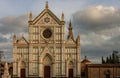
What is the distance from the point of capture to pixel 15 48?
6538 cm

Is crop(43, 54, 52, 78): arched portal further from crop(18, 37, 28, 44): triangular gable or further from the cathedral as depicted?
crop(18, 37, 28, 44): triangular gable

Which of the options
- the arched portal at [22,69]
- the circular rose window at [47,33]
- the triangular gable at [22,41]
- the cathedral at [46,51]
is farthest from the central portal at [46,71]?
the triangular gable at [22,41]

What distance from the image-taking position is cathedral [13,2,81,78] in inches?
2581

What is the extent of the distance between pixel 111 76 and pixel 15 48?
2093cm

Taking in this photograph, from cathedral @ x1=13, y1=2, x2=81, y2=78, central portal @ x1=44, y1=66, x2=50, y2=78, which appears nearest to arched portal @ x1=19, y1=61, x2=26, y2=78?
cathedral @ x1=13, y1=2, x2=81, y2=78

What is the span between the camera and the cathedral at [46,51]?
65.6 meters

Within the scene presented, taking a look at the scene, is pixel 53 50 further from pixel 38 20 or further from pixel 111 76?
pixel 111 76

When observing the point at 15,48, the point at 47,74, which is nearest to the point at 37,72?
the point at 47,74

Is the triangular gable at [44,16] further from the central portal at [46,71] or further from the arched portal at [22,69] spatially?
the central portal at [46,71]

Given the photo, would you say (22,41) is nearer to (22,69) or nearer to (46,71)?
(22,69)

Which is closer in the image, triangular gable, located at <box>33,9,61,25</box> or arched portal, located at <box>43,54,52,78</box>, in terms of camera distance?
arched portal, located at <box>43,54,52,78</box>

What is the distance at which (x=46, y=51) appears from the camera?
66.3 metres

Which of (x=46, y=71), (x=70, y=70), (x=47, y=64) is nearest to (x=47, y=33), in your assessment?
(x=47, y=64)

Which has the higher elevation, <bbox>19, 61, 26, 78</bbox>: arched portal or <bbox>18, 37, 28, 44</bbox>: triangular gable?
<bbox>18, 37, 28, 44</bbox>: triangular gable
